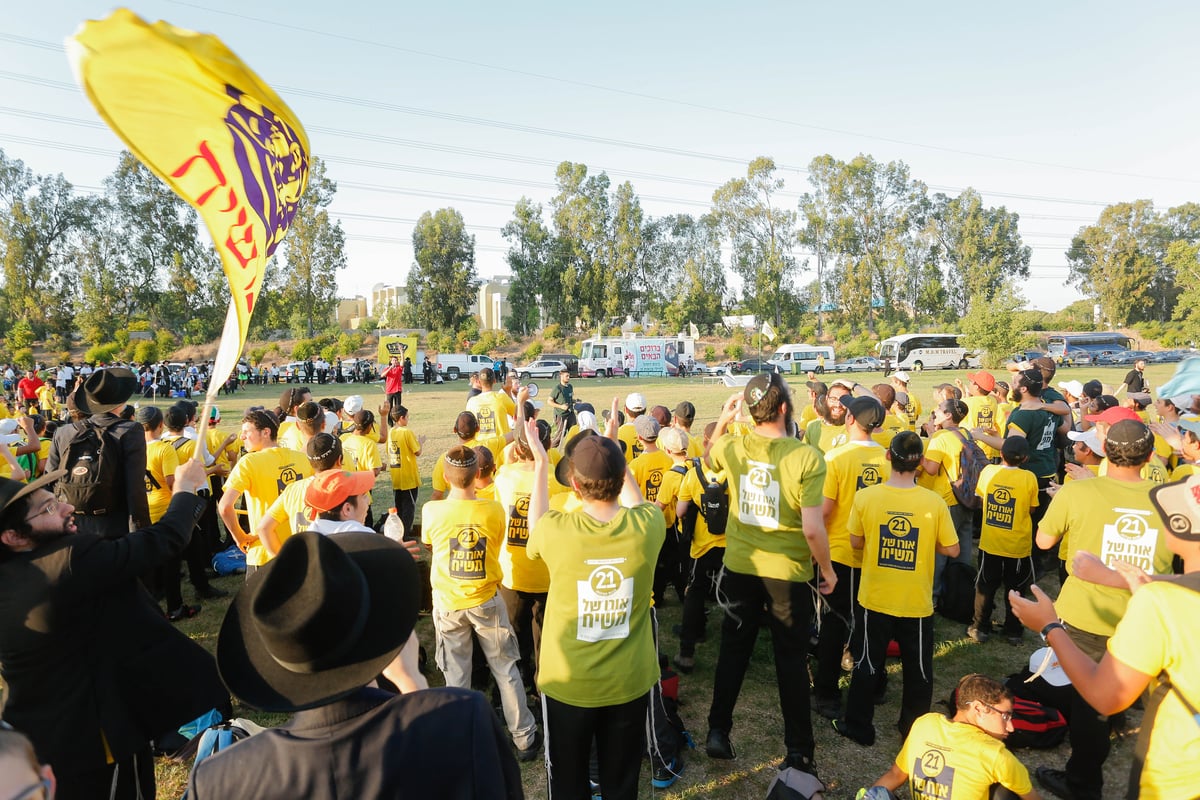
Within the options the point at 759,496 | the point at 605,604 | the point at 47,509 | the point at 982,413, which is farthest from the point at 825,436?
the point at 47,509

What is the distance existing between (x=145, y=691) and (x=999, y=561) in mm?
6067

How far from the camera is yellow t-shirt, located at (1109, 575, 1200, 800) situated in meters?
1.92

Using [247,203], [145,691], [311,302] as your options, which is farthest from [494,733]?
[311,302]

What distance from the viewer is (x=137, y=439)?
176 inches

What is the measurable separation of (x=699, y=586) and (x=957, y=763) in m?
2.60

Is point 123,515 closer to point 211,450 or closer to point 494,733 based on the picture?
point 211,450

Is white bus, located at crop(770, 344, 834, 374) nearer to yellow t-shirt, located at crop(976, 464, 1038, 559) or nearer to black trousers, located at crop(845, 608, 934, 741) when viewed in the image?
yellow t-shirt, located at crop(976, 464, 1038, 559)

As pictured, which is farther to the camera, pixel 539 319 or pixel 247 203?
pixel 539 319

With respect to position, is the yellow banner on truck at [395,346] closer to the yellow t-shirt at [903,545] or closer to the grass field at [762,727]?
the grass field at [762,727]

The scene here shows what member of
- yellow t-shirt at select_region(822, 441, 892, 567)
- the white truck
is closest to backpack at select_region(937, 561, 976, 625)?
yellow t-shirt at select_region(822, 441, 892, 567)

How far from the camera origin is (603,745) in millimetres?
2945

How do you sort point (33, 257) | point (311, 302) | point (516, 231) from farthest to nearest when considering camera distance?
point (516, 231) → point (311, 302) → point (33, 257)

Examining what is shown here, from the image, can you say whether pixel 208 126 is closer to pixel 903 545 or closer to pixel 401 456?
pixel 903 545

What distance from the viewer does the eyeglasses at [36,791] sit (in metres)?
1.23
